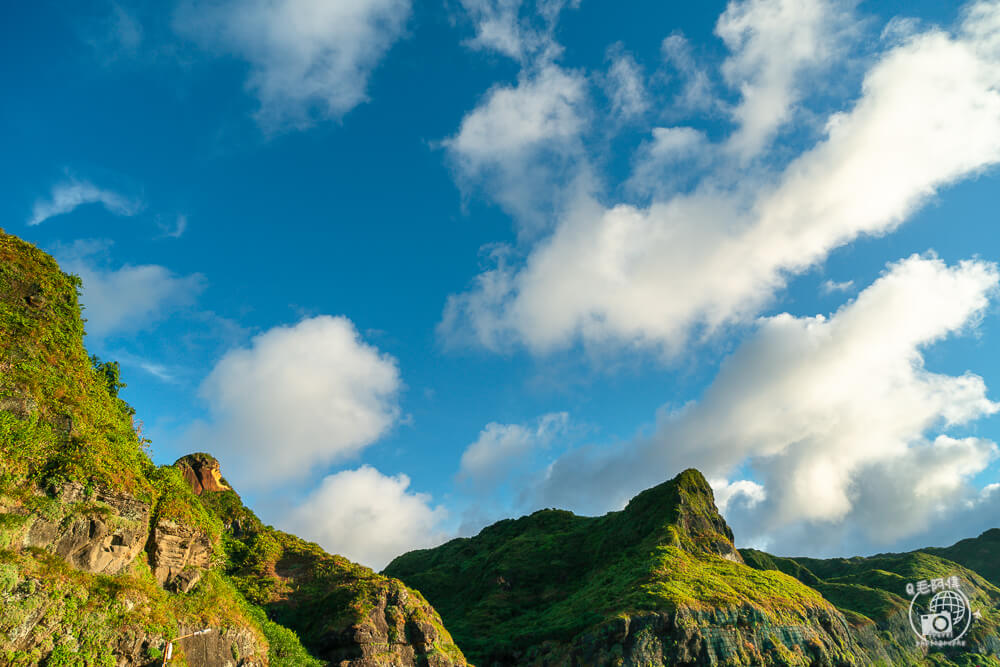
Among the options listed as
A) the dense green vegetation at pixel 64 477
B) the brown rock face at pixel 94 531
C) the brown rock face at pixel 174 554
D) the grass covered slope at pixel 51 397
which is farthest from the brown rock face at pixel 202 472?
the brown rock face at pixel 94 531

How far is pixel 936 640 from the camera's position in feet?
498

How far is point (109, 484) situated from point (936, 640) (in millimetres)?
210351

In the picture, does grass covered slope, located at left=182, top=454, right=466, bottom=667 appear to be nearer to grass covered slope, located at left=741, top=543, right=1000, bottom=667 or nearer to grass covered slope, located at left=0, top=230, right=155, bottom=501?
grass covered slope, located at left=0, top=230, right=155, bottom=501

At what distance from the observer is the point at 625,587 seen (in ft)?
331

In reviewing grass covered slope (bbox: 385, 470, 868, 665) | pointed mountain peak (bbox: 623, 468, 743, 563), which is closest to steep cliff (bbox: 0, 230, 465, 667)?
grass covered slope (bbox: 385, 470, 868, 665)

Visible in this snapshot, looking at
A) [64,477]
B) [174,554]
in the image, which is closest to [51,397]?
[64,477]

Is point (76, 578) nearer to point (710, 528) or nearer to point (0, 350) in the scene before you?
point (0, 350)

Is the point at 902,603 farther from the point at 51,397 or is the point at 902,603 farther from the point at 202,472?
the point at 51,397

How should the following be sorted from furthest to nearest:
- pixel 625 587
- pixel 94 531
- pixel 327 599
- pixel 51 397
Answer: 1. pixel 625 587
2. pixel 327 599
3. pixel 51 397
4. pixel 94 531

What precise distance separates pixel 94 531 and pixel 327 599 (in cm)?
3433

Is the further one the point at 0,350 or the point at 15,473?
the point at 0,350

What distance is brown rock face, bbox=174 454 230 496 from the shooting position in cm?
7781

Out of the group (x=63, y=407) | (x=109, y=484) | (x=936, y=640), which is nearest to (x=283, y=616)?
(x=109, y=484)

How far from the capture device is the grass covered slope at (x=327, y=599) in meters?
58.8
